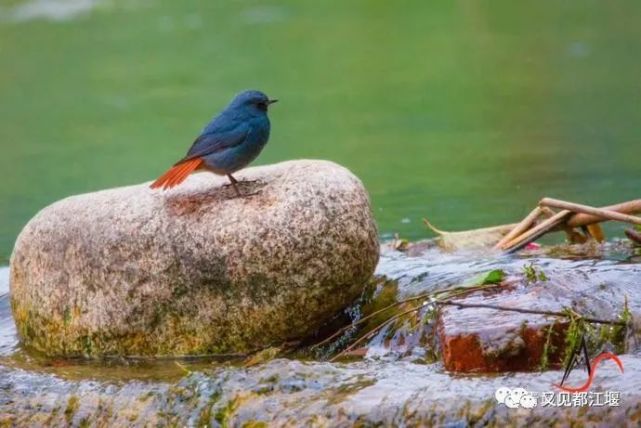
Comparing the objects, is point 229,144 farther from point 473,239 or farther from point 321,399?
point 473,239

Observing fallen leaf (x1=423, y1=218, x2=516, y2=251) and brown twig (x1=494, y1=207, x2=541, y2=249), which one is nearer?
brown twig (x1=494, y1=207, x2=541, y2=249)

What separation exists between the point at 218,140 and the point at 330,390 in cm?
170

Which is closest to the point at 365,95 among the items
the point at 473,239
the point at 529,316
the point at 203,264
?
the point at 473,239

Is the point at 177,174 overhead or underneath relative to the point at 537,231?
overhead

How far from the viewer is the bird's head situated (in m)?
6.93

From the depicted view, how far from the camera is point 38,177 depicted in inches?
609

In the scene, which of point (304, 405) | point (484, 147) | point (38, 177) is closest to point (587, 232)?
point (304, 405)

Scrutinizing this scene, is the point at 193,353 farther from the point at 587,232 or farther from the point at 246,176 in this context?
the point at 587,232

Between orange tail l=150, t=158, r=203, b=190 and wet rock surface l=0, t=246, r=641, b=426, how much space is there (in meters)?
0.86

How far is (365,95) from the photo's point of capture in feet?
61.8

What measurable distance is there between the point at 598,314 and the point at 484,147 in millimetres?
9163

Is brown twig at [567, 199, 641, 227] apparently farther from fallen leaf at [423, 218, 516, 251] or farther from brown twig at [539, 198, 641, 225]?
fallen leaf at [423, 218, 516, 251]

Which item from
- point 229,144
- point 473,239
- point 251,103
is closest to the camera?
point 229,144

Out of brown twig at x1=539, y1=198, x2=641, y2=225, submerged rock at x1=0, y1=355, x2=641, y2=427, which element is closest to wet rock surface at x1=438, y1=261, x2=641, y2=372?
submerged rock at x1=0, y1=355, x2=641, y2=427
